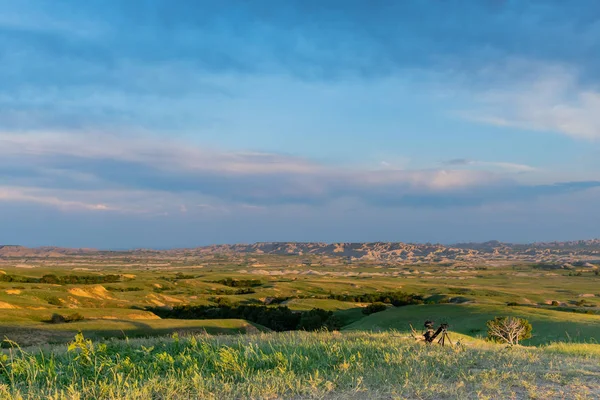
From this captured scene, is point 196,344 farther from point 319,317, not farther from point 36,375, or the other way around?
point 319,317

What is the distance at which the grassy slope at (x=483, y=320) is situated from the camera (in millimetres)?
32384

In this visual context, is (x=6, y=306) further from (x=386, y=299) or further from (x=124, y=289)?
(x=386, y=299)

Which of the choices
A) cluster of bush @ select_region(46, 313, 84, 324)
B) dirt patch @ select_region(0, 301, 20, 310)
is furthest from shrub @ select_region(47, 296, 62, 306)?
cluster of bush @ select_region(46, 313, 84, 324)

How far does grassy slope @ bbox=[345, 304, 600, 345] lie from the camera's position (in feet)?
106

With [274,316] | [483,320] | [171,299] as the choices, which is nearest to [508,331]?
[483,320]

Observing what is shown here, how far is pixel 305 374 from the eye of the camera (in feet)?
29.2

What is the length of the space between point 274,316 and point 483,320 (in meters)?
23.0

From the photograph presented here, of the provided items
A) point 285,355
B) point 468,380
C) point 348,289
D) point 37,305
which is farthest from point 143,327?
point 348,289

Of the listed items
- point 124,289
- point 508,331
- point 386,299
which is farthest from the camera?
point 124,289

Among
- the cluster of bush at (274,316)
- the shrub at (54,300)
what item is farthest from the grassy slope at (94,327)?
the shrub at (54,300)

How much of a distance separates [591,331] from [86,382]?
34.3 meters

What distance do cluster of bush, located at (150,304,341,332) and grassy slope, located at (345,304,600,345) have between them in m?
3.24

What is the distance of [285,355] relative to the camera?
1025 centimetres

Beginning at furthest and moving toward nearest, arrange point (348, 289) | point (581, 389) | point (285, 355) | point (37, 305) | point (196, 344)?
1. point (348, 289)
2. point (37, 305)
3. point (196, 344)
4. point (285, 355)
5. point (581, 389)
